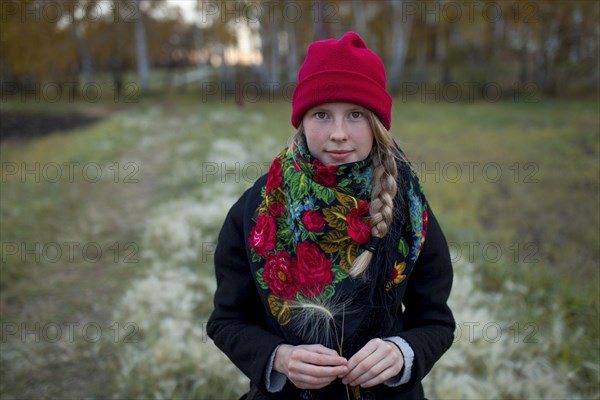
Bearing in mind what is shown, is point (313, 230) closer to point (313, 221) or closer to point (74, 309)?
point (313, 221)

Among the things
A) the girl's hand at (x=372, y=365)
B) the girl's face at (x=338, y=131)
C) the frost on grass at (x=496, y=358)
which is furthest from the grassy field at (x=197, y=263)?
the girl's face at (x=338, y=131)

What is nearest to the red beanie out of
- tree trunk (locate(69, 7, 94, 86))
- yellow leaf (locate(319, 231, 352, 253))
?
yellow leaf (locate(319, 231, 352, 253))

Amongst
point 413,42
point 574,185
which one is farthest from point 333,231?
point 413,42

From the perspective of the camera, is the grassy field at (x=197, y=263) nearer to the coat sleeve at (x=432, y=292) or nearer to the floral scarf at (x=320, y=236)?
the coat sleeve at (x=432, y=292)

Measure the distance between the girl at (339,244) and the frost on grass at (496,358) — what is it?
191 centimetres

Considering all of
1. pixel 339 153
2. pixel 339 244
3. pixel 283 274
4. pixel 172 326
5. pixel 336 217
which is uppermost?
pixel 339 153

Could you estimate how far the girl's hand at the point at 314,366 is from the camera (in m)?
1.53

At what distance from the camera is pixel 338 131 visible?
1.65 meters

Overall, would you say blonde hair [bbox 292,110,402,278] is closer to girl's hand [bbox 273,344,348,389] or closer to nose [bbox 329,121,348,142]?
nose [bbox 329,121,348,142]

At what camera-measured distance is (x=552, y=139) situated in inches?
408

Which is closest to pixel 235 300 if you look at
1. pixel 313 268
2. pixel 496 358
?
pixel 313 268

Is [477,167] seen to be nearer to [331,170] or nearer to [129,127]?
[331,170]

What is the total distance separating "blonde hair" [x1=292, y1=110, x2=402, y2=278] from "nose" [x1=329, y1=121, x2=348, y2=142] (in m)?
0.14

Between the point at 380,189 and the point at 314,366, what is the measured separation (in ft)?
2.17
